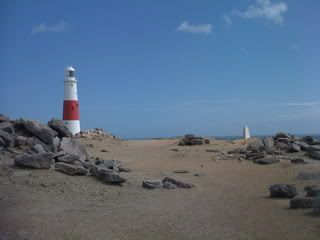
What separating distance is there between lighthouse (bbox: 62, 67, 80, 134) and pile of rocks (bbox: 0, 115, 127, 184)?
1230 centimetres

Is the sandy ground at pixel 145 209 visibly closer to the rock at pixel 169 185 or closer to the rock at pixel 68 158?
the rock at pixel 169 185

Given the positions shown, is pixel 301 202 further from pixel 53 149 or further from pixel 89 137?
pixel 89 137

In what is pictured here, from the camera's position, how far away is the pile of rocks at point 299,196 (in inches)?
440

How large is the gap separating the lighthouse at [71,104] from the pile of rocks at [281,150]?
13920mm

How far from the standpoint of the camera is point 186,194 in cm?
1400

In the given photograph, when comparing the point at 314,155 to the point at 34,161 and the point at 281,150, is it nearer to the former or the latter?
the point at 281,150

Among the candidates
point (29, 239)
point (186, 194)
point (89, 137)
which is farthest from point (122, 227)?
point (89, 137)

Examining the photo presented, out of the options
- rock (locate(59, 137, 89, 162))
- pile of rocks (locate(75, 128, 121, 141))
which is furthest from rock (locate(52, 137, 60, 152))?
pile of rocks (locate(75, 128, 121, 141))

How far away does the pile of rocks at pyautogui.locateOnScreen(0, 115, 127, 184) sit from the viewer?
14.7 metres

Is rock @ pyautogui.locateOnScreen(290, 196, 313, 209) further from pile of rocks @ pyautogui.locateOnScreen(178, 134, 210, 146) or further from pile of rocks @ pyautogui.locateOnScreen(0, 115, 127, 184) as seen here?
pile of rocks @ pyautogui.locateOnScreen(178, 134, 210, 146)

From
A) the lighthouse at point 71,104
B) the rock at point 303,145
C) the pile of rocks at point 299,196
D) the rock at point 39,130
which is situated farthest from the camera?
the lighthouse at point 71,104

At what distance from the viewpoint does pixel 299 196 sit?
Answer: 12.7 meters

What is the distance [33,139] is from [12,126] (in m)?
1.31

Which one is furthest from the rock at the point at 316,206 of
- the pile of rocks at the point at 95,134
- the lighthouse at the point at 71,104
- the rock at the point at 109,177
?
the lighthouse at the point at 71,104
